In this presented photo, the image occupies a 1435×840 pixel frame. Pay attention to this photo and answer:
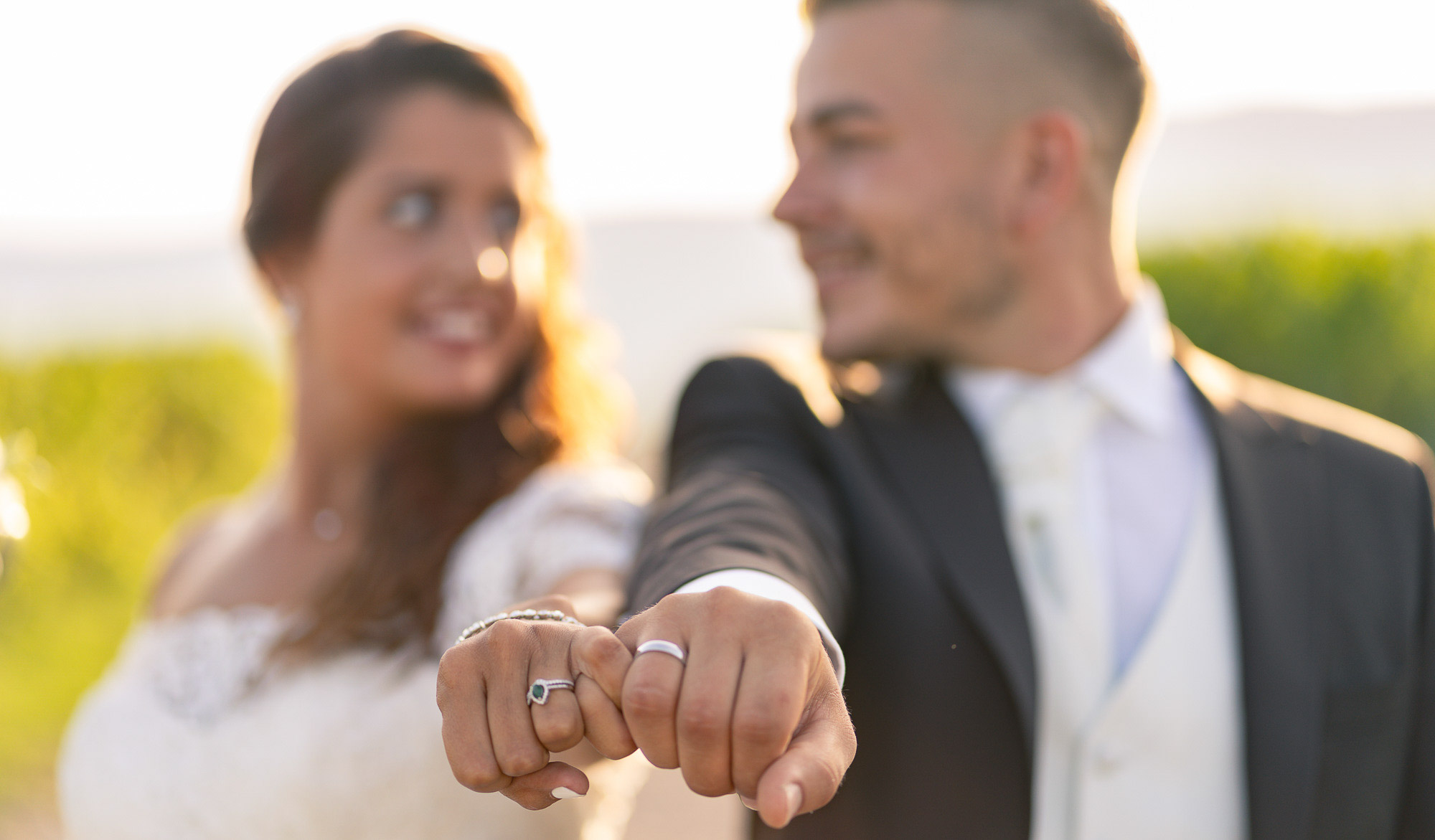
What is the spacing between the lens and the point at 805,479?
1.88 meters

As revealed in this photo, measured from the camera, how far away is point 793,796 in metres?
0.94

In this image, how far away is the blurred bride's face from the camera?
237cm

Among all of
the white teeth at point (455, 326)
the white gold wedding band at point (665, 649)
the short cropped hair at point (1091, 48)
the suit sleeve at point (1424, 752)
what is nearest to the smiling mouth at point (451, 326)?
the white teeth at point (455, 326)

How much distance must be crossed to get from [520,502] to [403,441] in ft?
1.53

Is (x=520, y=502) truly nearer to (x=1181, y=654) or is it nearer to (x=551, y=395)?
(x=551, y=395)

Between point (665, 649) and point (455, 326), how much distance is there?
1.53 m

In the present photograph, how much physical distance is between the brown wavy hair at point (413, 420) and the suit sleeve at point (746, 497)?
1.89ft

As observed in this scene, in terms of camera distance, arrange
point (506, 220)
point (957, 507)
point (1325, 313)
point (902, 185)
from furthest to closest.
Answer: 1. point (1325, 313)
2. point (506, 220)
3. point (902, 185)
4. point (957, 507)

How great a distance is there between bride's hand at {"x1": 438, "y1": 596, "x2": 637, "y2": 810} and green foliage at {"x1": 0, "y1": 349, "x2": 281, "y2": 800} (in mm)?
5406

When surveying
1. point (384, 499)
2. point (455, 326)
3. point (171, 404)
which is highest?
point (455, 326)

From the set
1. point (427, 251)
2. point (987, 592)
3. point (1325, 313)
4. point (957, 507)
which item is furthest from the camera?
point (1325, 313)

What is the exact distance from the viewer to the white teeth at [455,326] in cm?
240

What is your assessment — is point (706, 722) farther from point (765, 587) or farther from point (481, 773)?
point (765, 587)

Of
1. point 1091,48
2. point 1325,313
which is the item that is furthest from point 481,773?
point 1325,313
